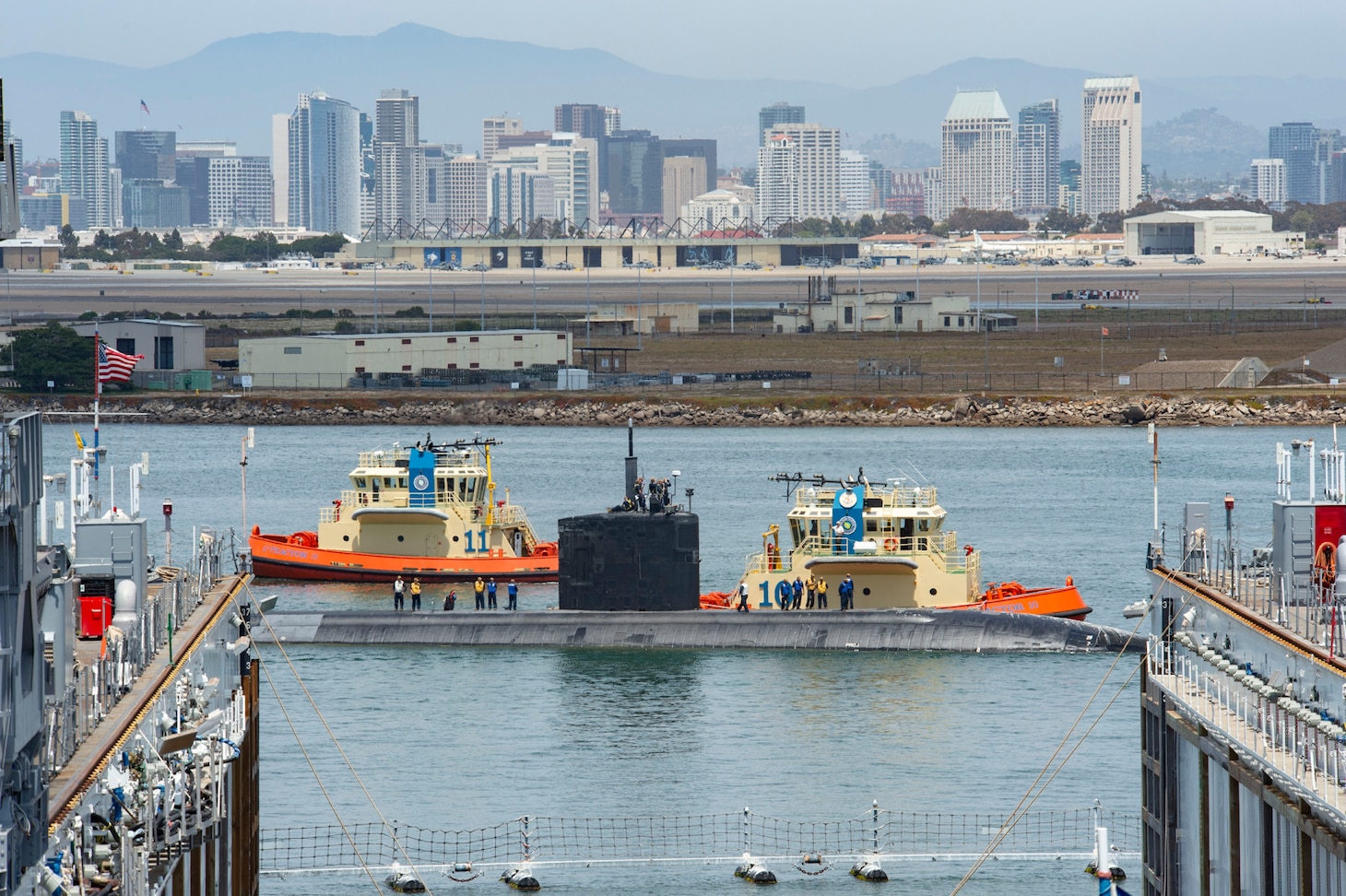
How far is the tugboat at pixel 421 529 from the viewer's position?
60812mm

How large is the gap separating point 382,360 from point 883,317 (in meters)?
44.2

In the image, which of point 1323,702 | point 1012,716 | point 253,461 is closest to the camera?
point 1323,702

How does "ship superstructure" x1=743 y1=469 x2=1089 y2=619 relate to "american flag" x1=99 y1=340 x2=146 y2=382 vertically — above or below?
below

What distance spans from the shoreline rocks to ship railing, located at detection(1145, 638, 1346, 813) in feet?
273

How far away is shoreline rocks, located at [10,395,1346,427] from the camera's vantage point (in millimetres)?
109938

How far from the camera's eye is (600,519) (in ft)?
160

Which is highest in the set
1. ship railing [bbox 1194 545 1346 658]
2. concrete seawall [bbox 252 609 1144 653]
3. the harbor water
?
ship railing [bbox 1194 545 1346 658]

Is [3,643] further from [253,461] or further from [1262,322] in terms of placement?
[1262,322]

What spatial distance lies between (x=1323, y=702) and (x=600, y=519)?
29135 mm

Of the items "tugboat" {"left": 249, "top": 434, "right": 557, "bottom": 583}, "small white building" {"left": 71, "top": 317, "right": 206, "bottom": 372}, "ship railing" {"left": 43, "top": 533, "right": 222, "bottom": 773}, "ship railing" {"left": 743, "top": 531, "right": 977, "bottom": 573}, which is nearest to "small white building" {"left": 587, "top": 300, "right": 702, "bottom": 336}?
"small white building" {"left": 71, "top": 317, "right": 206, "bottom": 372}

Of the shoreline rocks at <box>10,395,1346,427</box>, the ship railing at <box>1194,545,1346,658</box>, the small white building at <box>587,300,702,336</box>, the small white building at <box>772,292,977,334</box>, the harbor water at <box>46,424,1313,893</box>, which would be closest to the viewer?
the ship railing at <box>1194,545,1346,658</box>

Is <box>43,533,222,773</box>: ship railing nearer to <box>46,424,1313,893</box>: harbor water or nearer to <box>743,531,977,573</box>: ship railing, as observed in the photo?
<box>46,424,1313,893</box>: harbor water

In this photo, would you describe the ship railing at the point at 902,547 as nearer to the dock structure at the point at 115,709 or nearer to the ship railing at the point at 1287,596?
the ship railing at the point at 1287,596

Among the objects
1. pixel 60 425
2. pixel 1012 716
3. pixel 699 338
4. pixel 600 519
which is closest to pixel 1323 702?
pixel 1012 716
